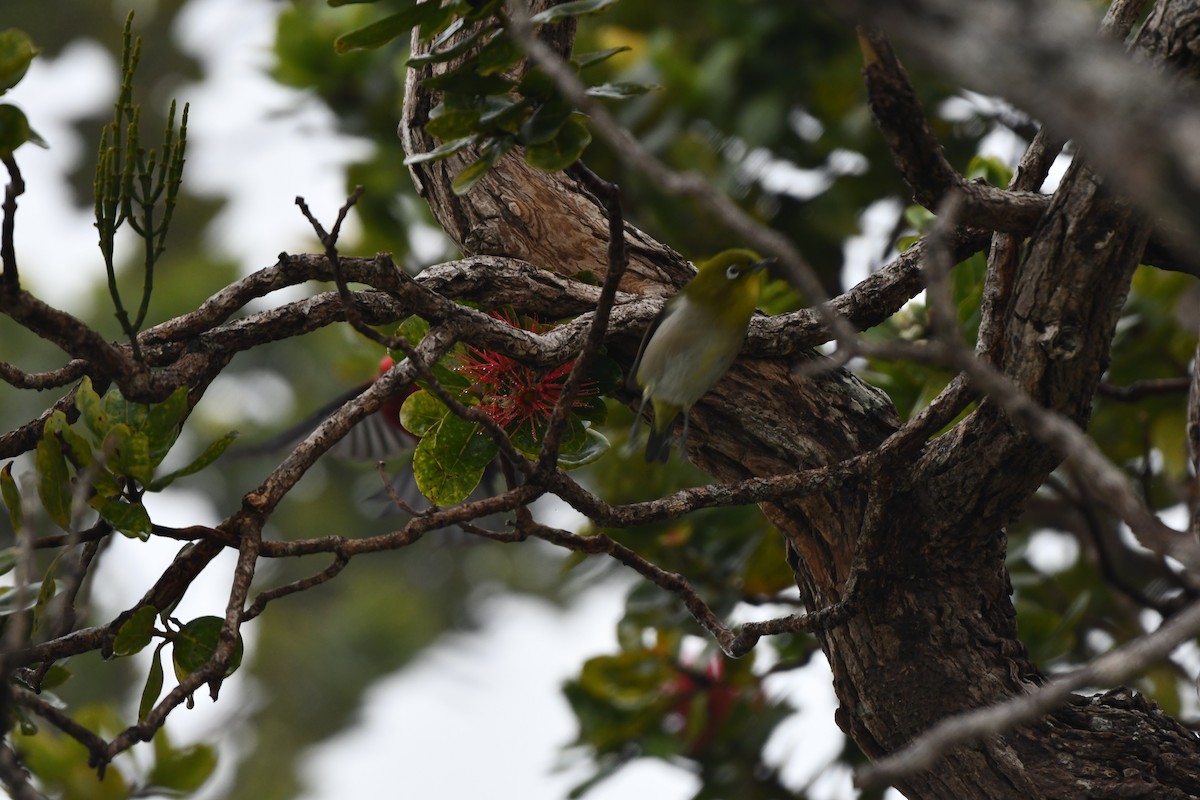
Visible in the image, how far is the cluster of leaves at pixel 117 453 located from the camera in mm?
1271

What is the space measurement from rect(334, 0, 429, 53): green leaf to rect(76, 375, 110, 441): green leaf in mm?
480

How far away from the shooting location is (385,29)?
1307 millimetres

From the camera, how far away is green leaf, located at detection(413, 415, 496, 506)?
1.54 metres

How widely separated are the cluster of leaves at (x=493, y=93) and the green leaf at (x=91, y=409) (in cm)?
46

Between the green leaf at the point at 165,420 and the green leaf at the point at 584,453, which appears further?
the green leaf at the point at 584,453

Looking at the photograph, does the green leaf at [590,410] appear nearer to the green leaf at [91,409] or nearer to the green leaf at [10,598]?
the green leaf at [91,409]

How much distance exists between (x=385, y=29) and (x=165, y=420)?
1.68ft

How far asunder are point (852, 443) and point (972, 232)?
0.34 meters

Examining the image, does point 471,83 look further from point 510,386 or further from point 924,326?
point 924,326

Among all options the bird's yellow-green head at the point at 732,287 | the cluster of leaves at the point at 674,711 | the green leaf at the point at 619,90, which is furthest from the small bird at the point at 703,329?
the cluster of leaves at the point at 674,711

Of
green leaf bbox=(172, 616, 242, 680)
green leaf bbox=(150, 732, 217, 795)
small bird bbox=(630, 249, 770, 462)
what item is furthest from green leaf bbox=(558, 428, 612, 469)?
green leaf bbox=(150, 732, 217, 795)

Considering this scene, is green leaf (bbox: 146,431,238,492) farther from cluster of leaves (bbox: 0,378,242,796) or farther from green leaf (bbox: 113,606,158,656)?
green leaf (bbox: 113,606,158,656)

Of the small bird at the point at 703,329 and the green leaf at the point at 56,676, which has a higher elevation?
the small bird at the point at 703,329

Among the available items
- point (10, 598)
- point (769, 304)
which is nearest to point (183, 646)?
point (10, 598)
